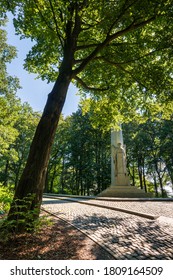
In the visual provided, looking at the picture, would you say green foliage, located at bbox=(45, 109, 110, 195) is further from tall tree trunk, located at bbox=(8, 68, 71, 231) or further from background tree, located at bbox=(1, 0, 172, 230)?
tall tree trunk, located at bbox=(8, 68, 71, 231)

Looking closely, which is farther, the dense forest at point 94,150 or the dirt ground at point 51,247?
the dense forest at point 94,150

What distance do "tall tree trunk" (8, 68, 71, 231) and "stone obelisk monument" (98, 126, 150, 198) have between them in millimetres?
13717

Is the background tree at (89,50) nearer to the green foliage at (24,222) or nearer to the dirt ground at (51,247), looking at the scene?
the green foliage at (24,222)

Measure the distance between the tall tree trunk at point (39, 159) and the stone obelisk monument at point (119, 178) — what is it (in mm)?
13717

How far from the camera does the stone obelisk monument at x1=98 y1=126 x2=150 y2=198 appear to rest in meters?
18.2

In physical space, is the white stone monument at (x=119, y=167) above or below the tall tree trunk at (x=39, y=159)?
above

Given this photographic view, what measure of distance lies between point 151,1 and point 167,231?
6253mm

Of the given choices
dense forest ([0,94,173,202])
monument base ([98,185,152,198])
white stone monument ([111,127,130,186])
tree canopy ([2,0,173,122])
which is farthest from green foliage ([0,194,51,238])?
dense forest ([0,94,173,202])

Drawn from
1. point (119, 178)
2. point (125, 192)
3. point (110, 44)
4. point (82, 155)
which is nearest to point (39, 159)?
point (110, 44)

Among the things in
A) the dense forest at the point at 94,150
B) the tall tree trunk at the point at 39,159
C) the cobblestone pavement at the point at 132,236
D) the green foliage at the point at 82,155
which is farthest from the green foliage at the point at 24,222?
the green foliage at the point at 82,155

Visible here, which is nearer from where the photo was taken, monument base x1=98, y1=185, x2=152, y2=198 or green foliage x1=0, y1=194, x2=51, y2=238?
green foliage x1=0, y1=194, x2=51, y2=238

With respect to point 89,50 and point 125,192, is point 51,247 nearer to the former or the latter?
point 89,50

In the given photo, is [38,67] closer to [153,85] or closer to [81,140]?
[153,85]

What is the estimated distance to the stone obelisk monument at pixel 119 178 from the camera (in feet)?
59.6
